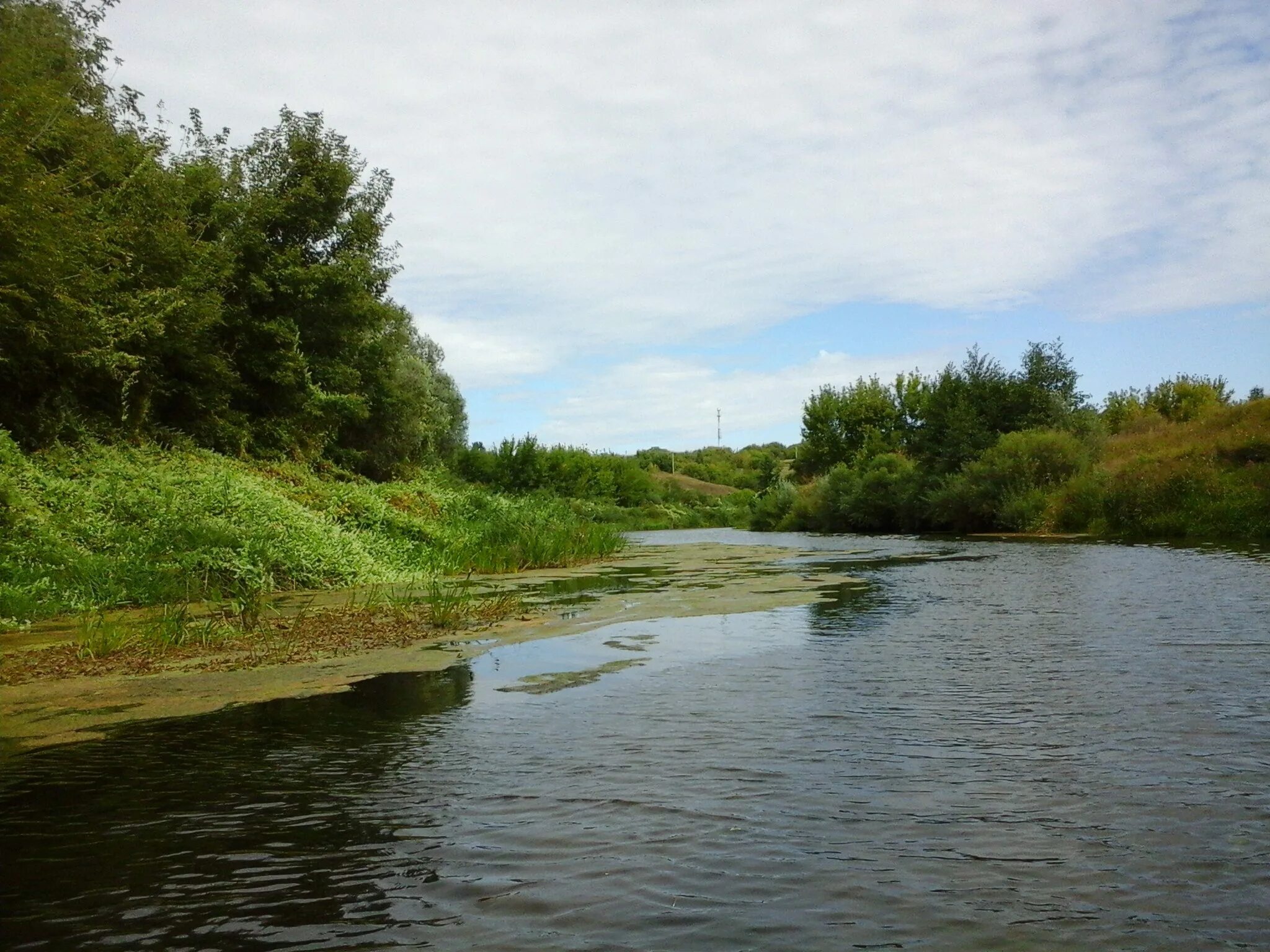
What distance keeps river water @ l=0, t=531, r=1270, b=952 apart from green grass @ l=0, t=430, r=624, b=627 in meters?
4.61

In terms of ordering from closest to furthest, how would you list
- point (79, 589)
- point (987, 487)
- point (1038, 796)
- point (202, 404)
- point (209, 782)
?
point (1038, 796), point (209, 782), point (79, 589), point (202, 404), point (987, 487)

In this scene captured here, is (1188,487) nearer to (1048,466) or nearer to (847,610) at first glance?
(1048,466)

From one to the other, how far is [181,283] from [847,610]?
14403 mm

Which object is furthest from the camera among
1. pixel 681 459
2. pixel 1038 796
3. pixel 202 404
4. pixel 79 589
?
pixel 681 459

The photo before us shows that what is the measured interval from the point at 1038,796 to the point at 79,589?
32.5 feet

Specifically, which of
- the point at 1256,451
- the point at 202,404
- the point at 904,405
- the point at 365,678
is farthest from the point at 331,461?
the point at 904,405

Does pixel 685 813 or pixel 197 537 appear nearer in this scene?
pixel 685 813

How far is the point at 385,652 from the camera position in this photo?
7500 millimetres

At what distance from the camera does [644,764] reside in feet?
14.0

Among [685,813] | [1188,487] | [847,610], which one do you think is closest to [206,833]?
[685,813]

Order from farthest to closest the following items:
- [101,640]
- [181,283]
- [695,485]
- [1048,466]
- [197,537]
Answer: [695,485] → [1048,466] → [181,283] → [197,537] → [101,640]

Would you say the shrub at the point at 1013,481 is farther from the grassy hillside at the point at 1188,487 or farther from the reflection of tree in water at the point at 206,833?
the reflection of tree in water at the point at 206,833

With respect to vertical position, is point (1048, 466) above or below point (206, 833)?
above

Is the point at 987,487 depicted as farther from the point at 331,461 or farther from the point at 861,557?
the point at 331,461
